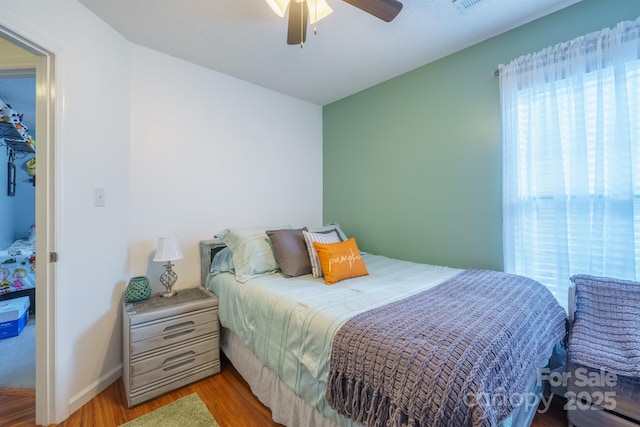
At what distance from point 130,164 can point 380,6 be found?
2046 mm

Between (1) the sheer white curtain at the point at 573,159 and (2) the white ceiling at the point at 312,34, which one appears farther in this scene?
(2) the white ceiling at the point at 312,34

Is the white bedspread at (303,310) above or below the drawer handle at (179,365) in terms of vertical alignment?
above

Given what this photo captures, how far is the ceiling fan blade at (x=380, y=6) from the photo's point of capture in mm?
1346

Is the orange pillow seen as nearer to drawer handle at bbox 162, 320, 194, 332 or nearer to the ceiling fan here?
drawer handle at bbox 162, 320, 194, 332

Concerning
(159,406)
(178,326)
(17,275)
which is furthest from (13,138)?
(159,406)

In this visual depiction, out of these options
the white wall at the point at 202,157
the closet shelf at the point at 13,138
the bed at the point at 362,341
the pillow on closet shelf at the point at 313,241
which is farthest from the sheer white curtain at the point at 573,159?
the closet shelf at the point at 13,138

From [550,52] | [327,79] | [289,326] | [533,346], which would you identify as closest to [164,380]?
[289,326]

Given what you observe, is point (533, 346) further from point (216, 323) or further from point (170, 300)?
point (170, 300)

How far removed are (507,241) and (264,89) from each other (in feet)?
8.93

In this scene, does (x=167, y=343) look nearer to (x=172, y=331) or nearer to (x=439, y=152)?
(x=172, y=331)

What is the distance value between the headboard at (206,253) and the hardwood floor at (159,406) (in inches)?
33.9

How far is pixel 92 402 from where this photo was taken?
168cm

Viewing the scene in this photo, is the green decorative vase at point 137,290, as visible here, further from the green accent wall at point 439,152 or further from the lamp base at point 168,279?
the green accent wall at point 439,152

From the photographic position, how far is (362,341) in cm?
105
